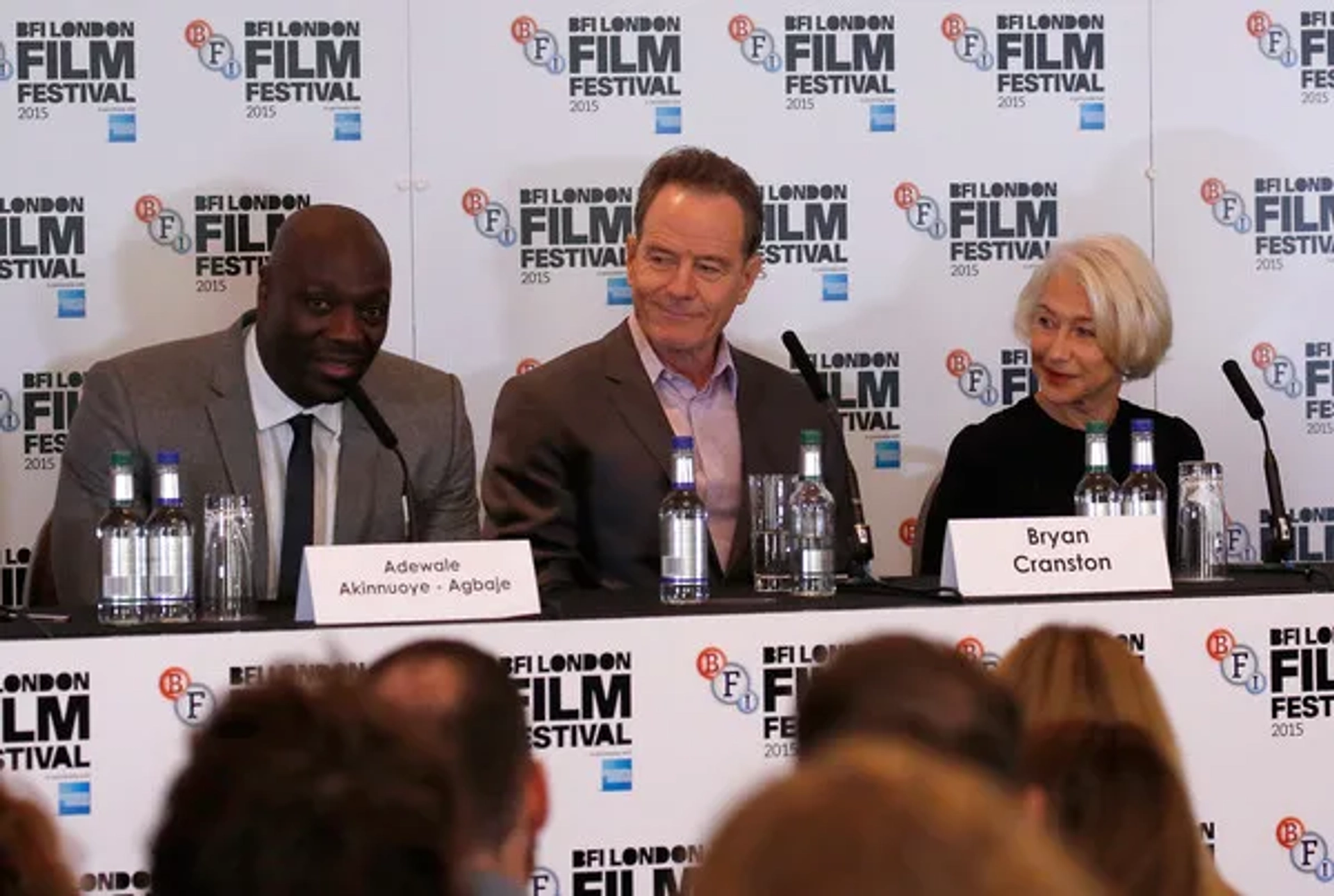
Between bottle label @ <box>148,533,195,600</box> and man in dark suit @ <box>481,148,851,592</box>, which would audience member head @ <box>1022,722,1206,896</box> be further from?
man in dark suit @ <box>481,148,851,592</box>

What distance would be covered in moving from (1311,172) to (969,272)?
3.09 feet

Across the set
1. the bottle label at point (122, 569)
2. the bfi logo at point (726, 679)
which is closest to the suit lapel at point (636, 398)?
the bfi logo at point (726, 679)

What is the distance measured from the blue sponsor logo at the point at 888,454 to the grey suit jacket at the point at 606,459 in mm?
979

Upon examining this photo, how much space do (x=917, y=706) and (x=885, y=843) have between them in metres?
0.77

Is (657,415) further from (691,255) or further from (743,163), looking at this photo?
(743,163)

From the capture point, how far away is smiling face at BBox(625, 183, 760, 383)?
14.2 feet

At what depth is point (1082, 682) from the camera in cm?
204

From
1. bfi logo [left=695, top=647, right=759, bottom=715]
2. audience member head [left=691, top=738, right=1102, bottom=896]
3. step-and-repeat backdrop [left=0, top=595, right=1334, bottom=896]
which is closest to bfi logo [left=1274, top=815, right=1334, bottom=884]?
step-and-repeat backdrop [left=0, top=595, right=1334, bottom=896]

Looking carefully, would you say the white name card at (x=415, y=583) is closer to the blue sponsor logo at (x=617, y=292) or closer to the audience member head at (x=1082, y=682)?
the audience member head at (x=1082, y=682)

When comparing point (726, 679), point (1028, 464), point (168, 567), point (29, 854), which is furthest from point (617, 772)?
point (29, 854)

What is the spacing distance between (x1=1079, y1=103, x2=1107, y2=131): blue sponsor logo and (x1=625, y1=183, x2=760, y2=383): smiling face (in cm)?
140

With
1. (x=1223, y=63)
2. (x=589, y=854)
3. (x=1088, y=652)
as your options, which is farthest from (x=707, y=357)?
(x=1088, y=652)

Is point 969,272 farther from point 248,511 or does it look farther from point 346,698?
point 346,698

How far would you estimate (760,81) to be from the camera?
5.31 meters
